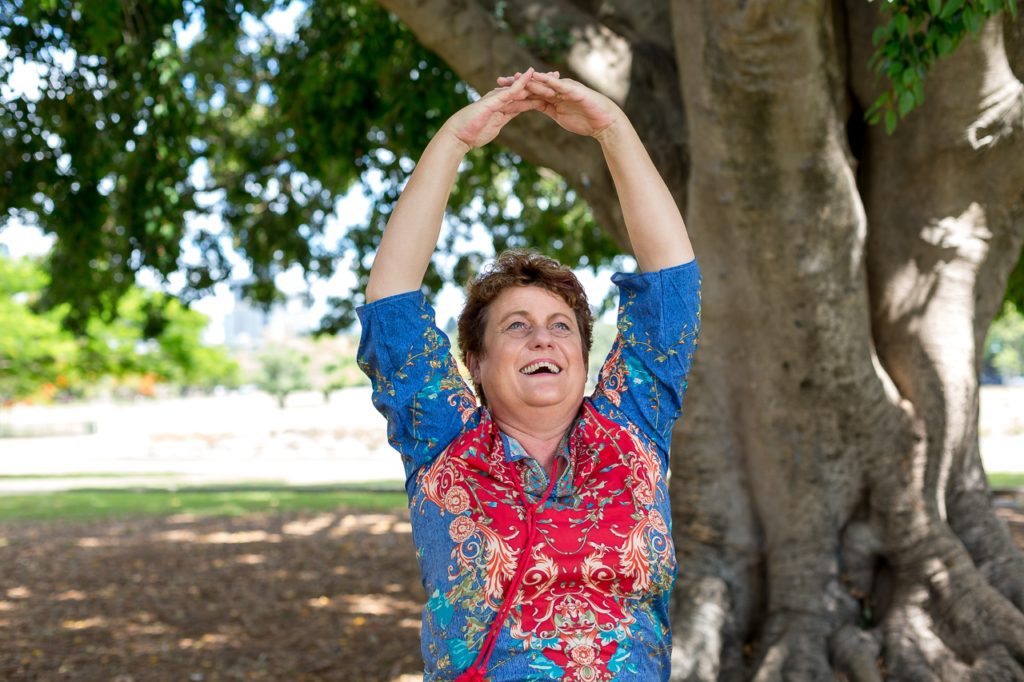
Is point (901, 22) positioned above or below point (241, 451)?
above

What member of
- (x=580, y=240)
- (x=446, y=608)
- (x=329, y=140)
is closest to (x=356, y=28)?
(x=329, y=140)

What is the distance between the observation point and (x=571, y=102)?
2744 mm

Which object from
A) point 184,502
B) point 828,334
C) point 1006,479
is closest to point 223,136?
point 184,502

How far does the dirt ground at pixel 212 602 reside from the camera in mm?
6348

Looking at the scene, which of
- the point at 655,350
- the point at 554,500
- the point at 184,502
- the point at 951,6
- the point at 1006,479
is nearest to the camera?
the point at 554,500

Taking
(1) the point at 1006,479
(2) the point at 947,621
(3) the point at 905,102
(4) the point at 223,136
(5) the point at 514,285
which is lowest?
(1) the point at 1006,479

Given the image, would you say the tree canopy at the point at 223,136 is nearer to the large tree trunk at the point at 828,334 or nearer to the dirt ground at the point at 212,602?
the large tree trunk at the point at 828,334

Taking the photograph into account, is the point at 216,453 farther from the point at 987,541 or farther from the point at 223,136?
the point at 987,541

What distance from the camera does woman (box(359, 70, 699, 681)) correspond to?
7.63 ft

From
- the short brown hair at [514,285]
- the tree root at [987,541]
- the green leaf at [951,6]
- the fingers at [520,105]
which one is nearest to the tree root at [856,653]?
the tree root at [987,541]

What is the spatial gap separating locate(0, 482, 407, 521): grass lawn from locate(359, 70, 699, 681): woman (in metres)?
12.4

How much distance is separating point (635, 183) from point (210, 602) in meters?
6.56

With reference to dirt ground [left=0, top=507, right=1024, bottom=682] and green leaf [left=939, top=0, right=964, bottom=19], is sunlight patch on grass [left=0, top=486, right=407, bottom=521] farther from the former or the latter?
green leaf [left=939, top=0, right=964, bottom=19]

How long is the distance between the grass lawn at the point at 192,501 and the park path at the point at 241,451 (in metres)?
1.82
